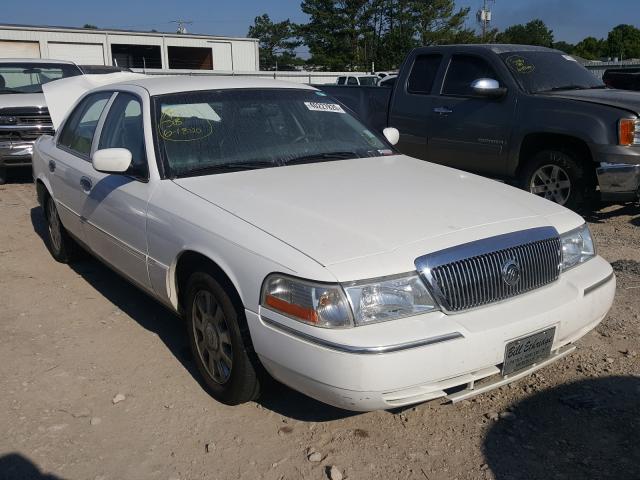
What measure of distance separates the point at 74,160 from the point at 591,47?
76.7 meters

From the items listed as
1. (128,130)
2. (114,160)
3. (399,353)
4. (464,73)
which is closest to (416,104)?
(464,73)

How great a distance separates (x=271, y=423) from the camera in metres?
3.26

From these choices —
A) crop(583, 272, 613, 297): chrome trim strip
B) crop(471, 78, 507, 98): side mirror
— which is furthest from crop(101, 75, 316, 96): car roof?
crop(471, 78, 507, 98): side mirror

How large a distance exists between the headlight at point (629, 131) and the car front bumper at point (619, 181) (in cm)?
23

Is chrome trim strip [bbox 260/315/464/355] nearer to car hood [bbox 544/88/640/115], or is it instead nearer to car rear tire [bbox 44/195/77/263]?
car rear tire [bbox 44/195/77/263]

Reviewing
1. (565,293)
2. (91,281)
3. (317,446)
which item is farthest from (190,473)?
(91,281)

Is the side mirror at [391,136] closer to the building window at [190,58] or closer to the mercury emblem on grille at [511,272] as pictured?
the mercury emblem on grille at [511,272]

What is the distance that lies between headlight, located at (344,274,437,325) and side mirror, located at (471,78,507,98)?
186 inches

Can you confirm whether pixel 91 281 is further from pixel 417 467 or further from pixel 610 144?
pixel 610 144

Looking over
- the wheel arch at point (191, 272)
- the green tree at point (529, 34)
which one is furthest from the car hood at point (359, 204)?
the green tree at point (529, 34)

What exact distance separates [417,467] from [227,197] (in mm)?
1601

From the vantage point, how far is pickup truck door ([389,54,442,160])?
7.82 meters

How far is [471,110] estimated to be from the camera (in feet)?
24.1

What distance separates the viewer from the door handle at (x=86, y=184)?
14.8 feet
